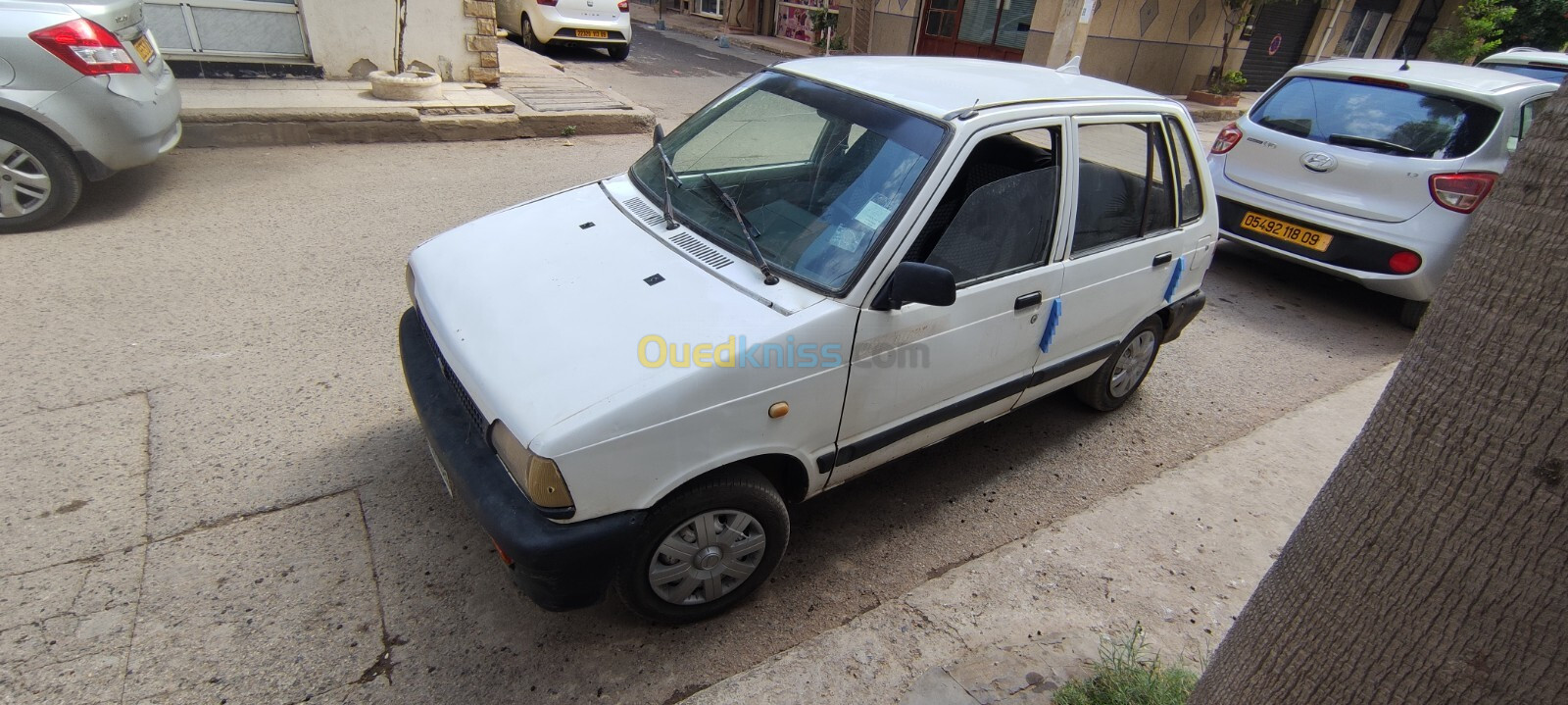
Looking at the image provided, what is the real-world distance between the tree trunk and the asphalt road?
1.64 metres

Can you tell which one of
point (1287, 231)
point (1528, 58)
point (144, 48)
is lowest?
point (1287, 231)

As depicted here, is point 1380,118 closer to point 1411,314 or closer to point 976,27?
point 1411,314

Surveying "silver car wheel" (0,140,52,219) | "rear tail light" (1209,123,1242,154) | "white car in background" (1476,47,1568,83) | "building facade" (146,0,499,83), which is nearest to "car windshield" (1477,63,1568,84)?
"white car in background" (1476,47,1568,83)

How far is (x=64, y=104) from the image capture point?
4695 millimetres

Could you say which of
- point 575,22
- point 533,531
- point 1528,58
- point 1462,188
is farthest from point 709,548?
point 575,22

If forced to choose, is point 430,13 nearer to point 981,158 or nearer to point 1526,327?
point 981,158

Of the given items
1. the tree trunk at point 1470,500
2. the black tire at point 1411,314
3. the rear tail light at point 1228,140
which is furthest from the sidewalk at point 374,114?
the tree trunk at point 1470,500

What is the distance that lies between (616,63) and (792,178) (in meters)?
12.2

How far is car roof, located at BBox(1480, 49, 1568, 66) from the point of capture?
333 inches

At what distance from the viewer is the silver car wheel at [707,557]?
240 cm

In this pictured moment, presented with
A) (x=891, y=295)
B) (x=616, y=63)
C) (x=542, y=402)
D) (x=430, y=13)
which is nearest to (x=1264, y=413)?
(x=891, y=295)

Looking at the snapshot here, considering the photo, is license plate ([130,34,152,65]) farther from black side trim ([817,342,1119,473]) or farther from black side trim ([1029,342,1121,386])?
black side trim ([1029,342,1121,386])

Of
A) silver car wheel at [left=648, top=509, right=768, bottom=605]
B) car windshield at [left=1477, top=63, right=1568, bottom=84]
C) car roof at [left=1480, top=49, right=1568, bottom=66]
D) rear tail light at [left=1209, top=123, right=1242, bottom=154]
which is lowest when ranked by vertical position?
silver car wheel at [left=648, top=509, right=768, bottom=605]

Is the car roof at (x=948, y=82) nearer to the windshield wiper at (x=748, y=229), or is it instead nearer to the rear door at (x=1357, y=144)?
the windshield wiper at (x=748, y=229)
